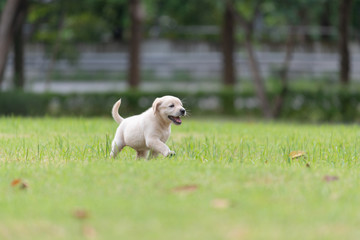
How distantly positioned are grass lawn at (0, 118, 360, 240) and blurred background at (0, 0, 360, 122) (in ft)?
42.6

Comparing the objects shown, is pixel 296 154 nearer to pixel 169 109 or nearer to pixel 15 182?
pixel 169 109

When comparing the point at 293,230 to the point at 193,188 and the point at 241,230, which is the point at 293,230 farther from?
the point at 193,188

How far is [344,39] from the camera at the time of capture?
73.0ft

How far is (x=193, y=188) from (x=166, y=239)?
1211mm

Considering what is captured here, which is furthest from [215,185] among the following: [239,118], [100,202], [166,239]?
[239,118]

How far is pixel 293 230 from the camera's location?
13.1 ft

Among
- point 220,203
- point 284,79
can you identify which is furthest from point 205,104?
point 220,203

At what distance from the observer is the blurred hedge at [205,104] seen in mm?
20312

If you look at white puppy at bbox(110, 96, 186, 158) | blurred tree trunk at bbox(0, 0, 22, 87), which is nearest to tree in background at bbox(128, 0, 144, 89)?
blurred tree trunk at bbox(0, 0, 22, 87)

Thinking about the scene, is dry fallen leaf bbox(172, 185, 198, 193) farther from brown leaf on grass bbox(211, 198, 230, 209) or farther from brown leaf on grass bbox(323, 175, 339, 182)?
brown leaf on grass bbox(323, 175, 339, 182)

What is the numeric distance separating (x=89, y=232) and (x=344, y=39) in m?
19.6

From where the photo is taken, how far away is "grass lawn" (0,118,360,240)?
157 inches

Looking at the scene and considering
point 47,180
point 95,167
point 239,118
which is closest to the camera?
point 47,180

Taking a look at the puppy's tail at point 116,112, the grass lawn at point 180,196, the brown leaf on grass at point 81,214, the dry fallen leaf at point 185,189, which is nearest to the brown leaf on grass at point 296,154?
the grass lawn at point 180,196
